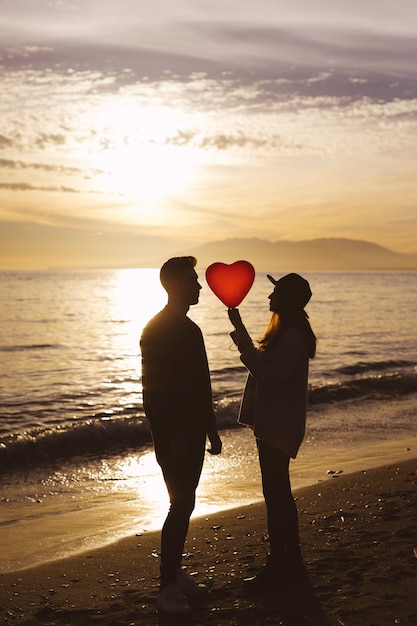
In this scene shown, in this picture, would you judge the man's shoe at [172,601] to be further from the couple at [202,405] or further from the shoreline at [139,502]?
the shoreline at [139,502]

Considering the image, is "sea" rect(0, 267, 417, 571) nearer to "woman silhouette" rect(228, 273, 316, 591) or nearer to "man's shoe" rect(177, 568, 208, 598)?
"woman silhouette" rect(228, 273, 316, 591)

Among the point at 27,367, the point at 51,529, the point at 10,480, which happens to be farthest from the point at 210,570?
the point at 27,367

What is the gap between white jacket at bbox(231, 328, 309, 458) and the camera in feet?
16.5

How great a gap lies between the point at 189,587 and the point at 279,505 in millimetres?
933

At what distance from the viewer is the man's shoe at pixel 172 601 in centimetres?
482

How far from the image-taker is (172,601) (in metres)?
4.86

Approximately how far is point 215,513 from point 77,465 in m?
4.83

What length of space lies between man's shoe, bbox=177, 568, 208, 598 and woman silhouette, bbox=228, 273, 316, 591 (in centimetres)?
38

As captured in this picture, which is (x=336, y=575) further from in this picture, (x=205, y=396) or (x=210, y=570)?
(x=205, y=396)

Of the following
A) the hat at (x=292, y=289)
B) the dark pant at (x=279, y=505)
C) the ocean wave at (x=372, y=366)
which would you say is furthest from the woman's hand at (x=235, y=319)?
the ocean wave at (x=372, y=366)

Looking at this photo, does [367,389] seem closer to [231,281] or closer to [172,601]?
[231,281]

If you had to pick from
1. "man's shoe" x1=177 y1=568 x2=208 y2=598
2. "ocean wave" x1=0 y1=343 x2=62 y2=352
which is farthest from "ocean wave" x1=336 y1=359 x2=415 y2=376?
"man's shoe" x1=177 y1=568 x2=208 y2=598

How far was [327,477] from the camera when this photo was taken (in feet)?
32.2

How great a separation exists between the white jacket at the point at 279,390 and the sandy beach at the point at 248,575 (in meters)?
1.14
